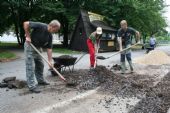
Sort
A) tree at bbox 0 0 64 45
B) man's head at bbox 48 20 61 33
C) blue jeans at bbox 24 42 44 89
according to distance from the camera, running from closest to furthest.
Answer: man's head at bbox 48 20 61 33 → blue jeans at bbox 24 42 44 89 → tree at bbox 0 0 64 45

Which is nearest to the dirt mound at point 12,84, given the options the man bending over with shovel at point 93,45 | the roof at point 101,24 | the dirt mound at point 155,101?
the dirt mound at point 155,101

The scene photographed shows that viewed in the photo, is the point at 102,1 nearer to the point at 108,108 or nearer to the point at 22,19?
the point at 22,19

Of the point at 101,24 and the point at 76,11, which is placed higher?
the point at 76,11

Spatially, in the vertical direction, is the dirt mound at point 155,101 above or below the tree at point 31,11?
below

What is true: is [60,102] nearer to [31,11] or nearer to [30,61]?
[30,61]

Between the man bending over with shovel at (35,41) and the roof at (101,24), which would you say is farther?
the roof at (101,24)

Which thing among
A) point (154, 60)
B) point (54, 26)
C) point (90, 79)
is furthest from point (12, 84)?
point (154, 60)

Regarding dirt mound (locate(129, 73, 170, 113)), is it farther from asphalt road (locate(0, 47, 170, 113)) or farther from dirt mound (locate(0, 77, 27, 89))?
dirt mound (locate(0, 77, 27, 89))

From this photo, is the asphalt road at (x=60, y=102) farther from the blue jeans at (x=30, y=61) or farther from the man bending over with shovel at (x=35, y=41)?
the man bending over with shovel at (x=35, y=41)

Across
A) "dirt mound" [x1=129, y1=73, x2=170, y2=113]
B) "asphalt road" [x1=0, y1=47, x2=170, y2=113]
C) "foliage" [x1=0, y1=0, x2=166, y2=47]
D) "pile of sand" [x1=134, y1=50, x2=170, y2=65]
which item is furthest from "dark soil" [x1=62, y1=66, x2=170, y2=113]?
"foliage" [x1=0, y1=0, x2=166, y2=47]

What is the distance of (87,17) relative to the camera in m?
34.3

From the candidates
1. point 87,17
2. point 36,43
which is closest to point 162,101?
point 36,43

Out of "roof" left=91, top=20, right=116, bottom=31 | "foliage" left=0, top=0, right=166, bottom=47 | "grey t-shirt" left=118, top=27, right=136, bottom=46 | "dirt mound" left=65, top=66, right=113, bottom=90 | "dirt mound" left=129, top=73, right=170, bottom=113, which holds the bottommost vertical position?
"dirt mound" left=129, top=73, right=170, bottom=113

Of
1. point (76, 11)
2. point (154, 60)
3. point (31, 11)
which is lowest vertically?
point (154, 60)
